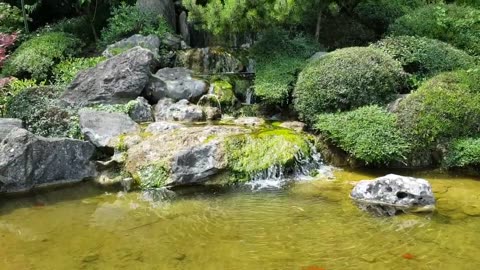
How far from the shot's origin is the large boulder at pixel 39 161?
340 inches

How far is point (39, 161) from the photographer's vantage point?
8.91 meters

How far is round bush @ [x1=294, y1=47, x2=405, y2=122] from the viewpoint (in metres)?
10.3

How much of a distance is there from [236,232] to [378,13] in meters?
11.1

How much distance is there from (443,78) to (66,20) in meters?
14.7

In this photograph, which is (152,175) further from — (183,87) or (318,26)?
(318,26)

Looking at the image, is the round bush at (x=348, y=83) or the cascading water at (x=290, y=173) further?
the round bush at (x=348, y=83)

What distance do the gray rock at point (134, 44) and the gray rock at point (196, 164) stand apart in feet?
21.0

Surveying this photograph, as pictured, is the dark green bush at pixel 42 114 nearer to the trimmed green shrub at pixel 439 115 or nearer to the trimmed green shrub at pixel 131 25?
the trimmed green shrub at pixel 131 25

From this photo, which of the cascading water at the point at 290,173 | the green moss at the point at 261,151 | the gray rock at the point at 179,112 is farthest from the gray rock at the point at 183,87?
the cascading water at the point at 290,173

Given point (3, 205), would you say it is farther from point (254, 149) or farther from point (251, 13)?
point (251, 13)

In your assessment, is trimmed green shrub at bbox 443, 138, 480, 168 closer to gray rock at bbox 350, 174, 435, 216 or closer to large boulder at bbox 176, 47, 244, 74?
gray rock at bbox 350, 174, 435, 216

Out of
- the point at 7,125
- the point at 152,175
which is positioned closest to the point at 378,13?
the point at 152,175

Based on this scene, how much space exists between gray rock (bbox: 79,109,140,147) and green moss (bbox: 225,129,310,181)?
2573 mm

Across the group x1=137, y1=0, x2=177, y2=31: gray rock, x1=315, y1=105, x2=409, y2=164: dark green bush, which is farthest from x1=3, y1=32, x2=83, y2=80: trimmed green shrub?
x1=315, y1=105, x2=409, y2=164: dark green bush
